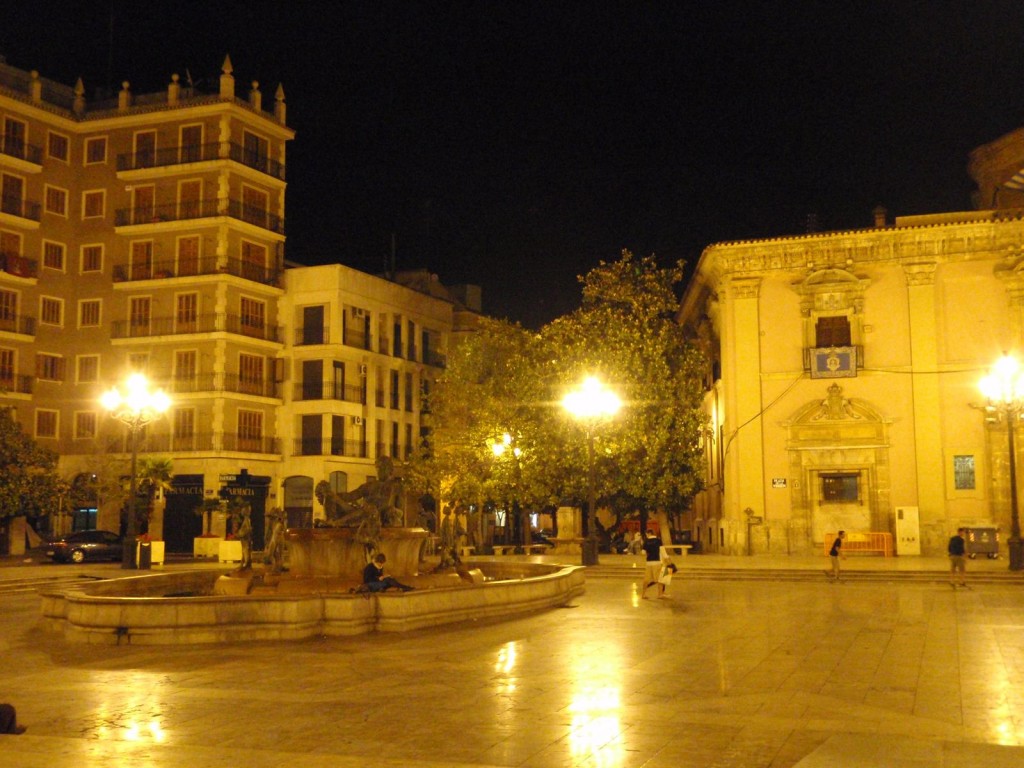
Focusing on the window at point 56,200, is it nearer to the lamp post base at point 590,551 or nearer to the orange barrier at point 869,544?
the lamp post base at point 590,551

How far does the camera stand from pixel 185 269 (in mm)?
50438

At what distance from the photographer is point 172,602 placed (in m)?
14.8

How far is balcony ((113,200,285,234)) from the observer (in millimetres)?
Result: 50125

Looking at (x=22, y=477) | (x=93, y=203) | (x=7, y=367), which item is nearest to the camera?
(x=22, y=477)

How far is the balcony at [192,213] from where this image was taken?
164ft

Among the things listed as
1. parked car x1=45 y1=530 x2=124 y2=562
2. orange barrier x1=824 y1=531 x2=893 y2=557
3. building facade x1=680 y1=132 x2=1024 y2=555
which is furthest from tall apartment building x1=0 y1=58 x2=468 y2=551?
orange barrier x1=824 y1=531 x2=893 y2=557

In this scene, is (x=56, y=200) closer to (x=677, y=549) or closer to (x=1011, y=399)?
(x=677, y=549)

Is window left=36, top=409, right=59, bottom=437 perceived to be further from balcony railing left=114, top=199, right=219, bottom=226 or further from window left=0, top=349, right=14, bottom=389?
balcony railing left=114, top=199, right=219, bottom=226

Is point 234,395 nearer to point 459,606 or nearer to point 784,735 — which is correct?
point 459,606

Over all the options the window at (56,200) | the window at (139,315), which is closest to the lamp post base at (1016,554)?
the window at (139,315)

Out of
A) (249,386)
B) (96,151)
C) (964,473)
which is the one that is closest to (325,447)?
(249,386)

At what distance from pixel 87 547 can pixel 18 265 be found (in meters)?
17.0

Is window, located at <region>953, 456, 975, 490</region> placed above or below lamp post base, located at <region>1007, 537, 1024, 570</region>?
above

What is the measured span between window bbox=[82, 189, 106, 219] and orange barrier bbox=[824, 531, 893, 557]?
3633cm
